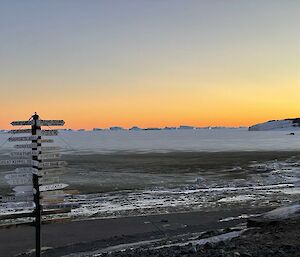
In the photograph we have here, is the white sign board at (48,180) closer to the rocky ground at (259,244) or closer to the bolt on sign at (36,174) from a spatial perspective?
the bolt on sign at (36,174)

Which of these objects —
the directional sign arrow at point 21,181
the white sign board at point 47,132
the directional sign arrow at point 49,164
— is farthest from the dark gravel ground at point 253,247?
the white sign board at point 47,132

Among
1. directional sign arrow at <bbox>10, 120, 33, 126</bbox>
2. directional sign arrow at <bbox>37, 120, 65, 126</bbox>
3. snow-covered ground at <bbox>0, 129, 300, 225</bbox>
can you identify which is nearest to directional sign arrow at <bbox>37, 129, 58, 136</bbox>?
directional sign arrow at <bbox>37, 120, 65, 126</bbox>

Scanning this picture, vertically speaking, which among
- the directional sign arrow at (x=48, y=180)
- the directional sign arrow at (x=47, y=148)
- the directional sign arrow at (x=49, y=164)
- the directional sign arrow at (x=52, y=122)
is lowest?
the directional sign arrow at (x=48, y=180)

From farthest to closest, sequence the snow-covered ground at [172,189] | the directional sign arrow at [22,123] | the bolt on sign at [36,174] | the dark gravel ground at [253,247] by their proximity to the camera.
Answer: the snow-covered ground at [172,189] < the directional sign arrow at [22,123] < the bolt on sign at [36,174] < the dark gravel ground at [253,247]

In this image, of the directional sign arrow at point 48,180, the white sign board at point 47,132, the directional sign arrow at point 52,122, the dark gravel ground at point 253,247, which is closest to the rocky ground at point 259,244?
the dark gravel ground at point 253,247

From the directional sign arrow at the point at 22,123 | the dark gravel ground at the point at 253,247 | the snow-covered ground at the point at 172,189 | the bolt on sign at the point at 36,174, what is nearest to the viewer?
the dark gravel ground at the point at 253,247

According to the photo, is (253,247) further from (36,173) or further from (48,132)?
(48,132)

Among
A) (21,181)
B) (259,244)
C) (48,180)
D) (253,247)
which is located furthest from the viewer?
(48,180)

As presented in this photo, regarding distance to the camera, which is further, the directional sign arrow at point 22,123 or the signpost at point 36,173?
the directional sign arrow at point 22,123

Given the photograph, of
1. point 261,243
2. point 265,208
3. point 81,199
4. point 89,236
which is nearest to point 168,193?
point 81,199

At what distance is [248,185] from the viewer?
26.5 metres

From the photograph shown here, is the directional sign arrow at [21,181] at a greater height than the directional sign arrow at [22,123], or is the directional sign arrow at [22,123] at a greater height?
the directional sign arrow at [22,123]

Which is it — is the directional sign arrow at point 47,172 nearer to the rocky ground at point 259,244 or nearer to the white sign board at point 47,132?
the white sign board at point 47,132

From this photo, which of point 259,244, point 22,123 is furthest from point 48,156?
point 259,244
